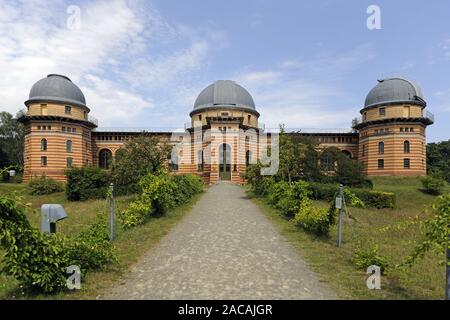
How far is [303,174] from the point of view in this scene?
2803 cm

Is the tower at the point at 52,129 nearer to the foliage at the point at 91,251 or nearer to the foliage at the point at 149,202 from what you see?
the foliage at the point at 149,202

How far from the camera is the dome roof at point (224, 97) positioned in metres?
49.4

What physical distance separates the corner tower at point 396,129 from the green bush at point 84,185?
1493 inches

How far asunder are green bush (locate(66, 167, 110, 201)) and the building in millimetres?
14612

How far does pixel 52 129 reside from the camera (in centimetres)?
4244

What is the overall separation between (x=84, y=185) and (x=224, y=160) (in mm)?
19616

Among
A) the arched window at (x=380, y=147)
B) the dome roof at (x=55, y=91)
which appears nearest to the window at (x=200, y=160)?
the dome roof at (x=55, y=91)

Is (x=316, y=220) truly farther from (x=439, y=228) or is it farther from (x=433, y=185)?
(x=433, y=185)

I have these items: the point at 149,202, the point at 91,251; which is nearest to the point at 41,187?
the point at 149,202

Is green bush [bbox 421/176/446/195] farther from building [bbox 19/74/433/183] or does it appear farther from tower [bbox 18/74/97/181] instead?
tower [bbox 18/74/97/181]

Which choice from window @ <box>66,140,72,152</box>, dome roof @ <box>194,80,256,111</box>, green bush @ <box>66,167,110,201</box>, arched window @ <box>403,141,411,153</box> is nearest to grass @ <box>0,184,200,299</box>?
green bush @ <box>66,167,110,201</box>

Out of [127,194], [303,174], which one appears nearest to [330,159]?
[303,174]

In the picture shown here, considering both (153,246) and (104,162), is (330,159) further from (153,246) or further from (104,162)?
(104,162)
